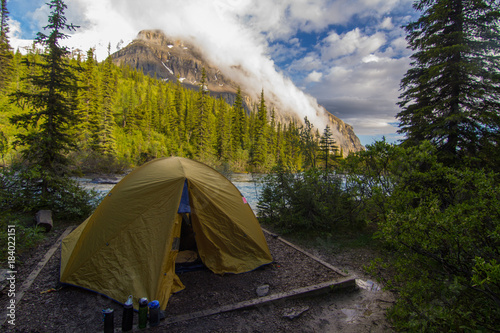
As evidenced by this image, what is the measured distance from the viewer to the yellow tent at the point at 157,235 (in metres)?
4.27

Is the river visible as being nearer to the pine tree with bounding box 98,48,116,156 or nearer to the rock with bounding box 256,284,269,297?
the rock with bounding box 256,284,269,297

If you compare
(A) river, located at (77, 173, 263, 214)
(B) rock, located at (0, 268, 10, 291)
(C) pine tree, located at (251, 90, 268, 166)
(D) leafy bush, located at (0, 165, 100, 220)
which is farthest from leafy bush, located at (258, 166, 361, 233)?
(C) pine tree, located at (251, 90, 268, 166)

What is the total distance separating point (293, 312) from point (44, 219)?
844 centimetres

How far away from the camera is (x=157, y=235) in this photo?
4.51 meters

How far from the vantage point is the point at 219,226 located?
5.39 m

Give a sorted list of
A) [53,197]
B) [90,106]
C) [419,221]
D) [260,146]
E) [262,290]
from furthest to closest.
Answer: [260,146], [90,106], [53,197], [262,290], [419,221]

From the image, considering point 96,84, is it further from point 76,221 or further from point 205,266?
point 205,266

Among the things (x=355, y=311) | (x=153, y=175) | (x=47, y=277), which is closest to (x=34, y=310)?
(x=47, y=277)

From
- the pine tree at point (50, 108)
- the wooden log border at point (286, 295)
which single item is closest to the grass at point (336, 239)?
the wooden log border at point (286, 295)

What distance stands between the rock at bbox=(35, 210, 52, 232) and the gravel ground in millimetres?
2609

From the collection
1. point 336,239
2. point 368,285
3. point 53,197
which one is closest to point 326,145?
point 336,239

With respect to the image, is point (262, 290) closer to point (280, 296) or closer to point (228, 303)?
point (280, 296)

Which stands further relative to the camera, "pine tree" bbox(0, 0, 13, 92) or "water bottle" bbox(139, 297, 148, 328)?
"pine tree" bbox(0, 0, 13, 92)

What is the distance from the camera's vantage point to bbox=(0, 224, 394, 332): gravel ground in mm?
3645
